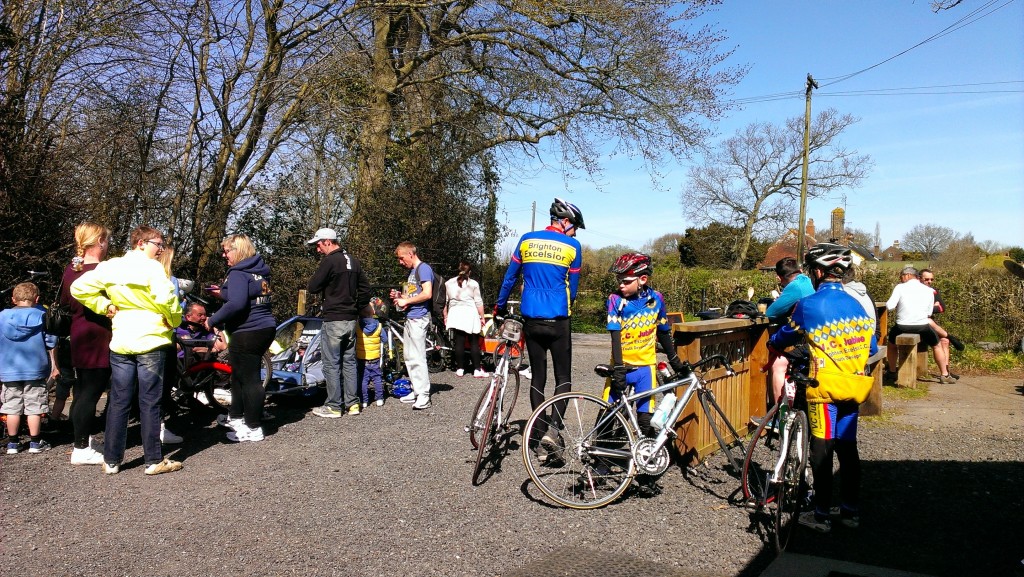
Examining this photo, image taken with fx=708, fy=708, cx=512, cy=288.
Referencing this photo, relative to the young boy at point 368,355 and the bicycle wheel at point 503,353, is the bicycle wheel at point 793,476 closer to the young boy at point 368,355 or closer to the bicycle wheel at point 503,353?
the bicycle wheel at point 503,353

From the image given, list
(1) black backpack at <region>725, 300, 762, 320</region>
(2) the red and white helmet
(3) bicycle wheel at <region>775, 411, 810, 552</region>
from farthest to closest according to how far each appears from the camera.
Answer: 1. (1) black backpack at <region>725, 300, 762, 320</region>
2. (2) the red and white helmet
3. (3) bicycle wheel at <region>775, 411, 810, 552</region>

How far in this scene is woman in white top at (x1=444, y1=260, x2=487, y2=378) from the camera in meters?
10.7

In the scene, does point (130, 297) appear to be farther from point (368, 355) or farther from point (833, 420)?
point (833, 420)

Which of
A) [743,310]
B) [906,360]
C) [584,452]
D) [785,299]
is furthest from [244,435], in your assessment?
[906,360]

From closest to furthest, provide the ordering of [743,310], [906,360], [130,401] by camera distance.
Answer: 1. [130,401]
2. [743,310]
3. [906,360]

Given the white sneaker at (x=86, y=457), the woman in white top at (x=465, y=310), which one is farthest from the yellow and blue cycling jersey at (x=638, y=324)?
the woman in white top at (x=465, y=310)

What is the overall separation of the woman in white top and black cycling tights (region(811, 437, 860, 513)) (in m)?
6.71

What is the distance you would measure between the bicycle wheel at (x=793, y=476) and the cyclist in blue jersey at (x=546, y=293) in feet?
5.49

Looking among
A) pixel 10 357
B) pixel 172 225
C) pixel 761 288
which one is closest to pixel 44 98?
pixel 172 225

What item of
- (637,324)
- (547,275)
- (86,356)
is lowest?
(86,356)

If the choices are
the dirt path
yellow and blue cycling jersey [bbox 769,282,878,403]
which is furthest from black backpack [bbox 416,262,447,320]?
yellow and blue cycling jersey [bbox 769,282,878,403]

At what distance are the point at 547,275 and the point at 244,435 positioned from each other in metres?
3.27

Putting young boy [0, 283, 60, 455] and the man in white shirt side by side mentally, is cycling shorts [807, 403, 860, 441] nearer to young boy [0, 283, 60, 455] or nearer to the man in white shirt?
young boy [0, 283, 60, 455]

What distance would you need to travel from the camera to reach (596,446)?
478 cm
